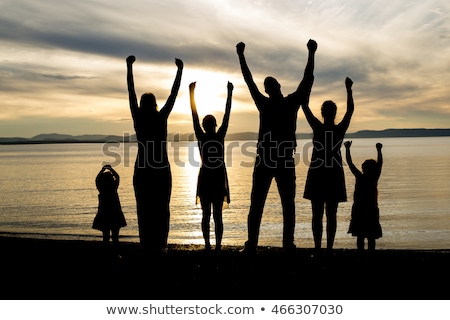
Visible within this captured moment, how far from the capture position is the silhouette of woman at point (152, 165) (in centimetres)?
902

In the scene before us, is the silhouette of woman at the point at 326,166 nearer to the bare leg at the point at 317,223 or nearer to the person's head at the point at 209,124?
the bare leg at the point at 317,223

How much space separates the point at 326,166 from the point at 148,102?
11.6ft

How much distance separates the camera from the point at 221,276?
24.4 feet

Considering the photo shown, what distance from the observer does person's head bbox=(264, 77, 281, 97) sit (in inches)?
356

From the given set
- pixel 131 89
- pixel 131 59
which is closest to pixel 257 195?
pixel 131 89

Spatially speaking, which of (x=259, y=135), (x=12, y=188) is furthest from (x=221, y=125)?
(x=12, y=188)

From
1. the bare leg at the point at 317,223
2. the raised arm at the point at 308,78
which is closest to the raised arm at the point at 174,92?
the raised arm at the point at 308,78

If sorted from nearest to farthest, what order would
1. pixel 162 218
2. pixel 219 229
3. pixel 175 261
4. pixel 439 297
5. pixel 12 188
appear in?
pixel 439 297 → pixel 175 261 → pixel 162 218 → pixel 219 229 → pixel 12 188

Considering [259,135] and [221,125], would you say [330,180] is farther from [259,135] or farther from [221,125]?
[221,125]

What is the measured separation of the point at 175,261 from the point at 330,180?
3209mm

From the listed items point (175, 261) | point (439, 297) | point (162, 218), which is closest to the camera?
point (439, 297)

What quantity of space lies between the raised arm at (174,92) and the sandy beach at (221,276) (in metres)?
2.71

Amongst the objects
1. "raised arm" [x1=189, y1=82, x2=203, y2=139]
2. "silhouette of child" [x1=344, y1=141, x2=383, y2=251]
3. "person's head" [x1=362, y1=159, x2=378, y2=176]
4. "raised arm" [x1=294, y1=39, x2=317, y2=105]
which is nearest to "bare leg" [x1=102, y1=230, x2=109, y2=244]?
"raised arm" [x1=189, y1=82, x2=203, y2=139]

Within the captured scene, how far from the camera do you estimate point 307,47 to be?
9.01 m
